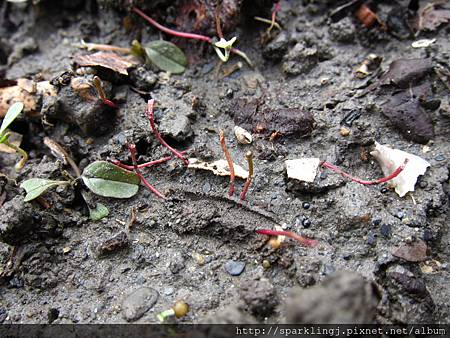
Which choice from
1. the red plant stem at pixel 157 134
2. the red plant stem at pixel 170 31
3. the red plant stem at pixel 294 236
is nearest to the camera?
the red plant stem at pixel 294 236

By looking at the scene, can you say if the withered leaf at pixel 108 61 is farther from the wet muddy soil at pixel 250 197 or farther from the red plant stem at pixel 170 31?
the red plant stem at pixel 170 31

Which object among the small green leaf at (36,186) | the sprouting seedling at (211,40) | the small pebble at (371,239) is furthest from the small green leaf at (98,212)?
the small pebble at (371,239)

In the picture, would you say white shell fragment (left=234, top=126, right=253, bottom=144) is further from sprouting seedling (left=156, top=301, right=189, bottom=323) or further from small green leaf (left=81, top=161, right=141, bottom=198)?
sprouting seedling (left=156, top=301, right=189, bottom=323)

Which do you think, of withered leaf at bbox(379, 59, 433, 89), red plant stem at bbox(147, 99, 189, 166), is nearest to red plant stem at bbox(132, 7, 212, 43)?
red plant stem at bbox(147, 99, 189, 166)

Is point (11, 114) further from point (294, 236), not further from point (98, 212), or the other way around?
point (294, 236)

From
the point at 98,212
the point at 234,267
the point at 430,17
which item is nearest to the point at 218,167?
the point at 234,267

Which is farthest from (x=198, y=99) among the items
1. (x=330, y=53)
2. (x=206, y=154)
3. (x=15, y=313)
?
(x=15, y=313)

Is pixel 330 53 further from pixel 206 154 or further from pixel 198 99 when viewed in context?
pixel 206 154
